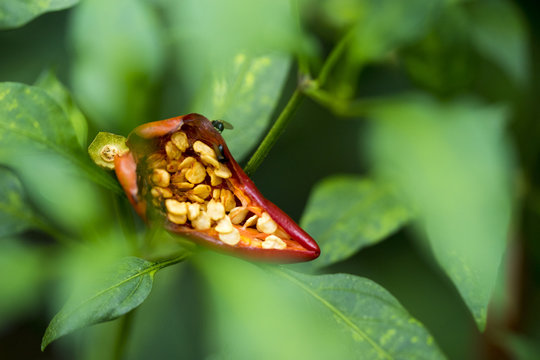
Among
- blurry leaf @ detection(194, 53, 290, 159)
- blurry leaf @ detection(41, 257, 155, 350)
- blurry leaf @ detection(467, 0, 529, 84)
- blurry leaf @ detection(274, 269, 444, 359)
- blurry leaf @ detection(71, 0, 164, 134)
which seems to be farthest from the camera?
blurry leaf @ detection(467, 0, 529, 84)

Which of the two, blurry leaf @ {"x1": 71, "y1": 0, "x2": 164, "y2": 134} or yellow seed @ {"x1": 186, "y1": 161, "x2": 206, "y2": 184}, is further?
blurry leaf @ {"x1": 71, "y1": 0, "x2": 164, "y2": 134}

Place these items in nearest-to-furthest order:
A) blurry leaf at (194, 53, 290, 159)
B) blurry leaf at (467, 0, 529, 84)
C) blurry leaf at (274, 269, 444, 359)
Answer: blurry leaf at (274, 269, 444, 359), blurry leaf at (194, 53, 290, 159), blurry leaf at (467, 0, 529, 84)

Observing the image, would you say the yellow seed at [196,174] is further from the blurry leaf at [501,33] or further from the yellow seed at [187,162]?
the blurry leaf at [501,33]

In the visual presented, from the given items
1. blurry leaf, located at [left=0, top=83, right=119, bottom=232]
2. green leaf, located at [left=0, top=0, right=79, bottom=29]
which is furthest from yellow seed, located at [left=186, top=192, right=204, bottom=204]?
green leaf, located at [left=0, top=0, right=79, bottom=29]

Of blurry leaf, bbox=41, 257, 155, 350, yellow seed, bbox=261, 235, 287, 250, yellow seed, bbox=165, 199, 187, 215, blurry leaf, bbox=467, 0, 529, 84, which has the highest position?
blurry leaf, bbox=467, 0, 529, 84

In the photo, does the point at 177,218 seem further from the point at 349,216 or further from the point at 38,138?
the point at 349,216

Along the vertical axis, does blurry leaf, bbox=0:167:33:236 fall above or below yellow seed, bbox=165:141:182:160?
below

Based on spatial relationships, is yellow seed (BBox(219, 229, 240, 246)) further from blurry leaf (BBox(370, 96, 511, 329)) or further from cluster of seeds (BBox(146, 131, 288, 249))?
blurry leaf (BBox(370, 96, 511, 329))

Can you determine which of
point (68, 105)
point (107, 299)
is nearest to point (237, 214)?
point (107, 299)
